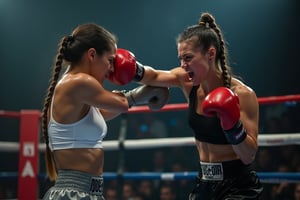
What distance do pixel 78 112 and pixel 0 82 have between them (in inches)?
160

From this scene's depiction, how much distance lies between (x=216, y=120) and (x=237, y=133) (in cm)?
18

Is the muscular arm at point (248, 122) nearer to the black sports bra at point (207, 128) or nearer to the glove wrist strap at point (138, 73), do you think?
the black sports bra at point (207, 128)

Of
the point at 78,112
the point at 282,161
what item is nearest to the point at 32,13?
the point at 282,161

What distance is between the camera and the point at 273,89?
16.1 ft

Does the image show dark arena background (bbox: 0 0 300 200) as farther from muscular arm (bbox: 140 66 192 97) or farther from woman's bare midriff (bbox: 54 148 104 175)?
woman's bare midriff (bbox: 54 148 104 175)

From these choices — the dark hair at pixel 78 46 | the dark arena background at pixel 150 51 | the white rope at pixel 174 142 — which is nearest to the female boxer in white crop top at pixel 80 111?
the dark hair at pixel 78 46

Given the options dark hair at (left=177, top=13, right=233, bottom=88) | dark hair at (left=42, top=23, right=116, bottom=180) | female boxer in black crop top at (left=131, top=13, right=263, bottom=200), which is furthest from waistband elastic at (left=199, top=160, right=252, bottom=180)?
dark hair at (left=42, top=23, right=116, bottom=180)

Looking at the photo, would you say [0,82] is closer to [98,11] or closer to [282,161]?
[98,11]

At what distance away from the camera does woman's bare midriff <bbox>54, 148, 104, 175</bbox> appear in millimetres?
1489

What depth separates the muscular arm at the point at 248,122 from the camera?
58.3 inches

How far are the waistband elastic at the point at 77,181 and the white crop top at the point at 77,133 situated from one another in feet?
0.29

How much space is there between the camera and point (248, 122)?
1.55 meters

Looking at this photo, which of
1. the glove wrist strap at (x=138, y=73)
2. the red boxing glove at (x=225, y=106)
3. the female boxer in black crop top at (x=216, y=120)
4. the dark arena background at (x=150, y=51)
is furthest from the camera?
the dark arena background at (x=150, y=51)

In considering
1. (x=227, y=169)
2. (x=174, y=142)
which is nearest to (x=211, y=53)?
(x=227, y=169)
